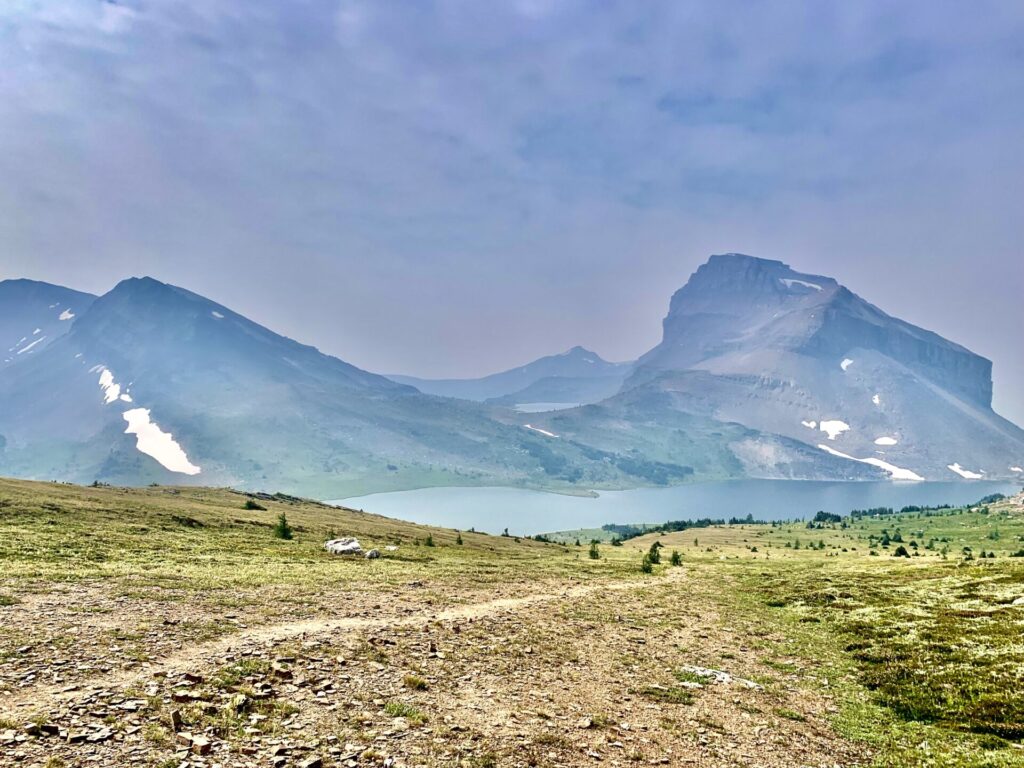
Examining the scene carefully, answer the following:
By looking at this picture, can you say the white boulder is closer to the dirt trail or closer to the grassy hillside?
the grassy hillside

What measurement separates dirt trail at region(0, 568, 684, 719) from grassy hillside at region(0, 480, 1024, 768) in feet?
0.37

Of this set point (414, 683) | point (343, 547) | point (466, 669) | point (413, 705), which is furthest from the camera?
point (343, 547)

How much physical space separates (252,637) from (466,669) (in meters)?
9.07

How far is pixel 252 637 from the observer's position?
75.5 ft

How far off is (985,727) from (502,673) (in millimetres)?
16565

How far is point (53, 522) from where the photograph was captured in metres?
50.2

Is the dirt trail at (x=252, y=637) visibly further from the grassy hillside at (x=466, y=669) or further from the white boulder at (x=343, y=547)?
the white boulder at (x=343, y=547)

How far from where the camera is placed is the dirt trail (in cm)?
1542

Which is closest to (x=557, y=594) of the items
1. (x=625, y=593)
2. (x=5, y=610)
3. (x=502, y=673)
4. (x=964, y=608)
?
(x=625, y=593)

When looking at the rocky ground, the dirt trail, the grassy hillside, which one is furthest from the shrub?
the dirt trail

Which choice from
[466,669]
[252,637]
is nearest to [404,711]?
[466,669]

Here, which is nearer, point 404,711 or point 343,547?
point 404,711

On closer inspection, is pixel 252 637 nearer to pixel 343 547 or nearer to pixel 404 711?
pixel 404 711

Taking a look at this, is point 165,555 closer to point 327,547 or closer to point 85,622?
point 327,547
